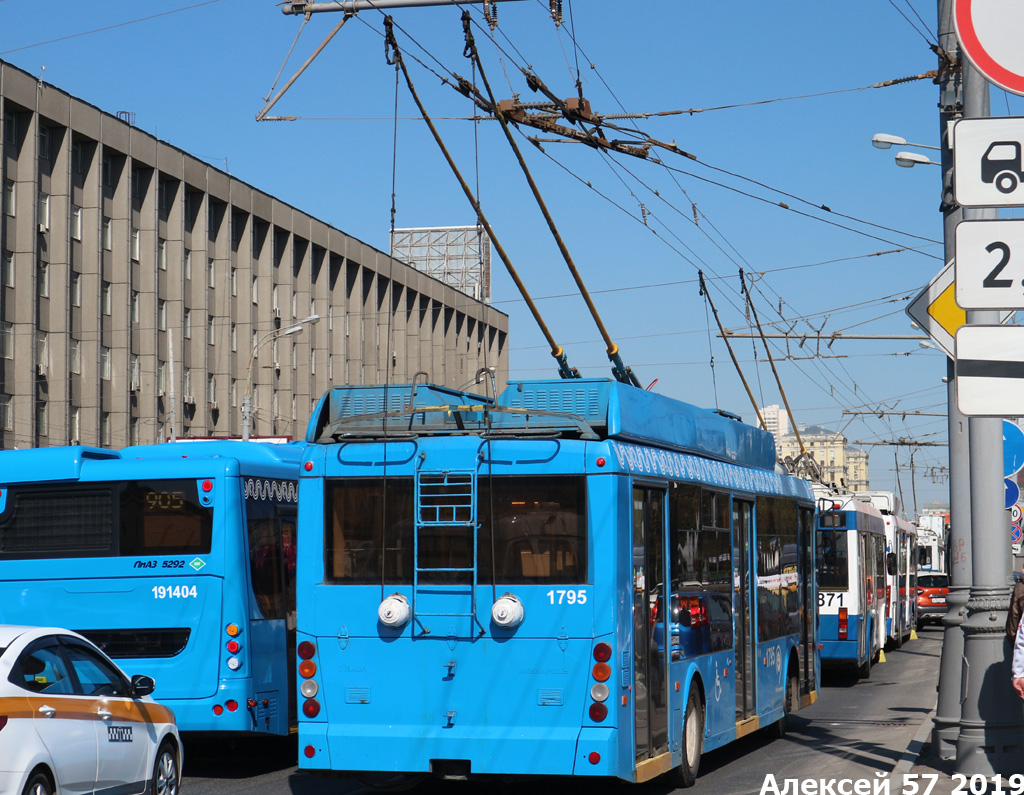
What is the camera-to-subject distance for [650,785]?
→ 442 inches

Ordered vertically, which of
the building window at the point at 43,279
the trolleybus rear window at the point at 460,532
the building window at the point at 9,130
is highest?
the building window at the point at 9,130

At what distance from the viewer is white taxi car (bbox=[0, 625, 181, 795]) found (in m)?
7.78

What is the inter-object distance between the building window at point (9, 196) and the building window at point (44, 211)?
1335 millimetres

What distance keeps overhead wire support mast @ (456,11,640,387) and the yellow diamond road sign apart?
2.42 meters

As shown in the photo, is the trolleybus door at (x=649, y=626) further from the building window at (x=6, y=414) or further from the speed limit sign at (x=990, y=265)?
the building window at (x=6, y=414)

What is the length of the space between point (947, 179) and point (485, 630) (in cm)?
596

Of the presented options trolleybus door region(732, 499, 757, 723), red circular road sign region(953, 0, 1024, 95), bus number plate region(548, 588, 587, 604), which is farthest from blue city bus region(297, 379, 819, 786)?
red circular road sign region(953, 0, 1024, 95)

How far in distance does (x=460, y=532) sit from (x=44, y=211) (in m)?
39.1

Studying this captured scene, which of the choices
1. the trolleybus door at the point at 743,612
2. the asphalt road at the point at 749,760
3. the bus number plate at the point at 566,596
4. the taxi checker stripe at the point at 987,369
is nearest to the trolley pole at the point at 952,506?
the asphalt road at the point at 749,760

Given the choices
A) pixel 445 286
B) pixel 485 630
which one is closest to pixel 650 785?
pixel 485 630

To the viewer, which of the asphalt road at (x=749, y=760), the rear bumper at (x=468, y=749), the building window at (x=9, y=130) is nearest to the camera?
the rear bumper at (x=468, y=749)

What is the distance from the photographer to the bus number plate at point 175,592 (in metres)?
12.1

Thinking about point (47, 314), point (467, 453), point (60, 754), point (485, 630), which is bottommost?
point (60, 754)

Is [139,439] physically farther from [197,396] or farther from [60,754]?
[60,754]
